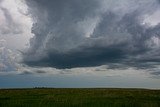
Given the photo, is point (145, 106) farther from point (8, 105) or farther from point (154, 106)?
point (8, 105)

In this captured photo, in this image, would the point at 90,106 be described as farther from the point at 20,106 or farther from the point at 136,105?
the point at 20,106

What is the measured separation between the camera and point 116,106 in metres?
35.9

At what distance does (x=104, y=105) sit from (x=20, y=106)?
380 inches

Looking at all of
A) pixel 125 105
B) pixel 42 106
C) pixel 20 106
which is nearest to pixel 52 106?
pixel 42 106

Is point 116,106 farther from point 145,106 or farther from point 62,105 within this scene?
point 62,105

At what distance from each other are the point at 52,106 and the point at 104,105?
6093 millimetres

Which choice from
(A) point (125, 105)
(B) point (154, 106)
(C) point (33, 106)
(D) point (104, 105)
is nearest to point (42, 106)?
(C) point (33, 106)

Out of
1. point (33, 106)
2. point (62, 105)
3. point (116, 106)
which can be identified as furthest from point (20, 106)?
point (116, 106)

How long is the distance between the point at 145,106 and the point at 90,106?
20.5 feet

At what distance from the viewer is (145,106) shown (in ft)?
116

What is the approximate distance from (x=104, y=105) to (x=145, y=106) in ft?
15.4

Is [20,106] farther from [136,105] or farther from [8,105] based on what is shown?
[136,105]

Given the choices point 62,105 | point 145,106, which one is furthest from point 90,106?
point 145,106

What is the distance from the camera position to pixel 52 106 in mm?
35125
